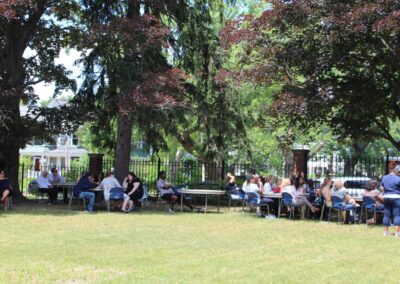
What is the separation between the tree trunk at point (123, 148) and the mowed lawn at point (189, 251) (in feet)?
21.9

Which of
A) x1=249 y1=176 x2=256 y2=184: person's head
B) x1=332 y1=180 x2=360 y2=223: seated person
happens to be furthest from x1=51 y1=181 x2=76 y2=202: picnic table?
x1=332 y1=180 x2=360 y2=223: seated person

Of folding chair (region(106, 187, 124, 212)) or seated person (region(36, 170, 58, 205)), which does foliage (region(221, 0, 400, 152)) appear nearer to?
folding chair (region(106, 187, 124, 212))

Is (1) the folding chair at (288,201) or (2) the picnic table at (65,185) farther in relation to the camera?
(2) the picnic table at (65,185)

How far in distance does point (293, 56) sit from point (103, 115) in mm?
9264

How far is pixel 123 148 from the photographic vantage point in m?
22.7

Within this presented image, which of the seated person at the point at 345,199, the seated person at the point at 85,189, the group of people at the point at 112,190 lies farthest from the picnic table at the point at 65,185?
the seated person at the point at 345,199

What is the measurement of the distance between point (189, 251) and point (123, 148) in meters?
13.0

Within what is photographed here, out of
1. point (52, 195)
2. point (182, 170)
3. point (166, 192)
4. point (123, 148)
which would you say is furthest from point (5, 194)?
point (182, 170)

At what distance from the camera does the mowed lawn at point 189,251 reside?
7910 mm

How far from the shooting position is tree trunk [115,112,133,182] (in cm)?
2258

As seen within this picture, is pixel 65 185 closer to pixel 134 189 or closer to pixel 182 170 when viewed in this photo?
pixel 134 189

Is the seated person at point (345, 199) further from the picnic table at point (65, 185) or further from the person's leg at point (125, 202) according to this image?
the picnic table at point (65, 185)

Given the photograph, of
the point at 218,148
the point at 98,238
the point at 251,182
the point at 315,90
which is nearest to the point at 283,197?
the point at 251,182

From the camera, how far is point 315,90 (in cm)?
1667
